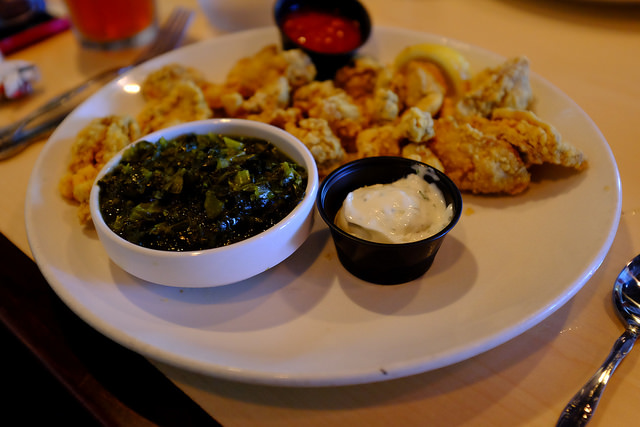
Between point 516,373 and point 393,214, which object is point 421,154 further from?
point 516,373

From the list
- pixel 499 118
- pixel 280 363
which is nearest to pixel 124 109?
pixel 280 363

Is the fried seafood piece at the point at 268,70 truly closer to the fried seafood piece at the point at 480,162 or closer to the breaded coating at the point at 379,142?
the breaded coating at the point at 379,142

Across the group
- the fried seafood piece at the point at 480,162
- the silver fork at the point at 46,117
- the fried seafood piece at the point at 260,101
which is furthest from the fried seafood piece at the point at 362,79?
the silver fork at the point at 46,117

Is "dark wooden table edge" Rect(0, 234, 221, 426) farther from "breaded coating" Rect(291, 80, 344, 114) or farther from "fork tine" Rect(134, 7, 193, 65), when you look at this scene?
"fork tine" Rect(134, 7, 193, 65)

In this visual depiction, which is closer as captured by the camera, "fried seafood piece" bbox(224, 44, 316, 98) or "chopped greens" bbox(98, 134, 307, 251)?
"chopped greens" bbox(98, 134, 307, 251)

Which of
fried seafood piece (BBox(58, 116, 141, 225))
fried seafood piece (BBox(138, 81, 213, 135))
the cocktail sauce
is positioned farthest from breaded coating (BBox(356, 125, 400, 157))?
fried seafood piece (BBox(58, 116, 141, 225))

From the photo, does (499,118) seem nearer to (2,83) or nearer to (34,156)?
(34,156)
